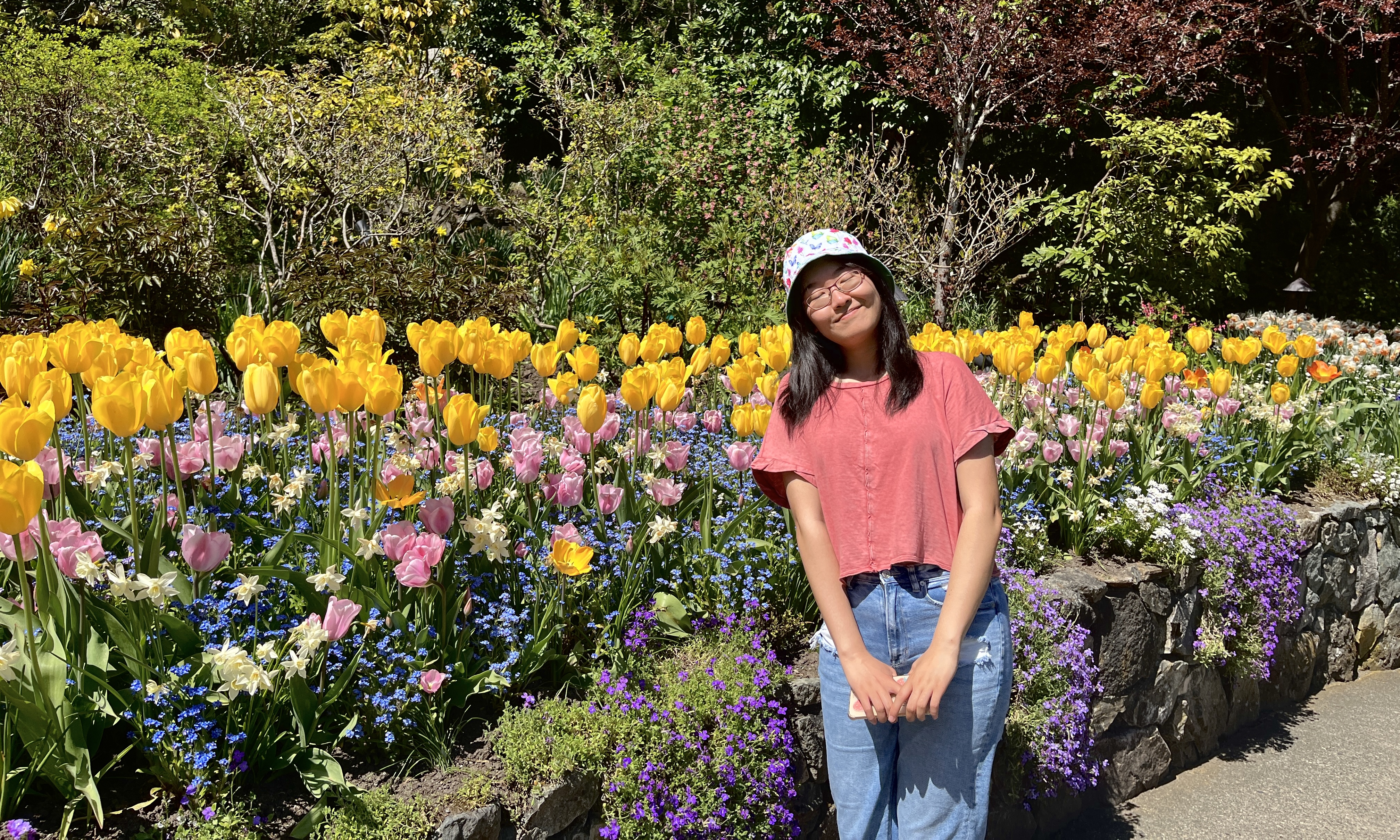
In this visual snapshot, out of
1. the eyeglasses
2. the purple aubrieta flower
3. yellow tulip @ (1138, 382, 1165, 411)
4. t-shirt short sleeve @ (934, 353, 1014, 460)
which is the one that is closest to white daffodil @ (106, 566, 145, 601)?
the purple aubrieta flower

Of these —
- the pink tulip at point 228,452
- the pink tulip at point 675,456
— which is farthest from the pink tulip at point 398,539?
the pink tulip at point 675,456

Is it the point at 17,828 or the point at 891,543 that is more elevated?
the point at 891,543

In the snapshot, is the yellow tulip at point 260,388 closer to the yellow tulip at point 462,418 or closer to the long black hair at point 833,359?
the yellow tulip at point 462,418

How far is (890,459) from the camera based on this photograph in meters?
1.81

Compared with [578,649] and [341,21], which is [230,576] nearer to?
[578,649]

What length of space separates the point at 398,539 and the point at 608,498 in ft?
2.07

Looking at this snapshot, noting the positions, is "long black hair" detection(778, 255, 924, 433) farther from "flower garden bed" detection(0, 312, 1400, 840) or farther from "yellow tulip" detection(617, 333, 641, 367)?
"yellow tulip" detection(617, 333, 641, 367)

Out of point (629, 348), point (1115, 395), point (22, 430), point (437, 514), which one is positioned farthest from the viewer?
point (1115, 395)

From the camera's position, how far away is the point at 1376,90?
10.0 meters

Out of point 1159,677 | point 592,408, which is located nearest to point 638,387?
point 592,408

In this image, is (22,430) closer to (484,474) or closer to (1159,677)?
(484,474)

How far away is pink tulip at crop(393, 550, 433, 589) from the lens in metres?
1.88

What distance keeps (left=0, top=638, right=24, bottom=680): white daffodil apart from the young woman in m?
1.27

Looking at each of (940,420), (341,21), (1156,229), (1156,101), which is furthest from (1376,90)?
(341,21)
